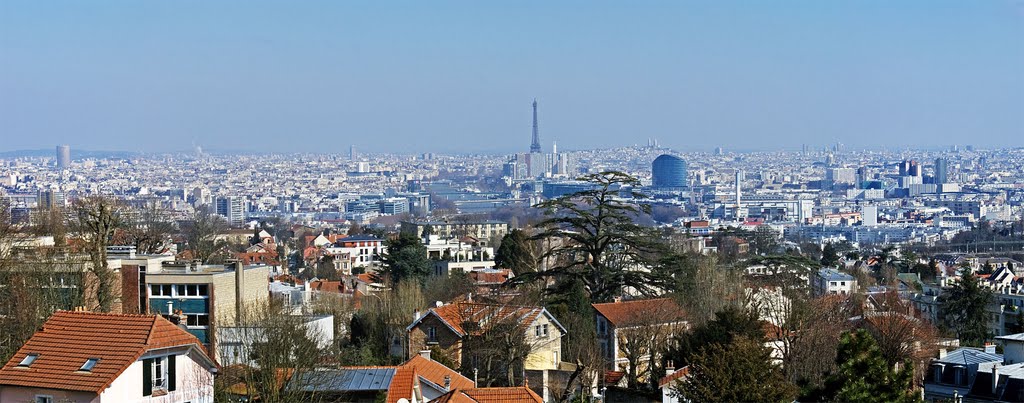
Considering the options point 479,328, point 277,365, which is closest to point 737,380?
point 277,365

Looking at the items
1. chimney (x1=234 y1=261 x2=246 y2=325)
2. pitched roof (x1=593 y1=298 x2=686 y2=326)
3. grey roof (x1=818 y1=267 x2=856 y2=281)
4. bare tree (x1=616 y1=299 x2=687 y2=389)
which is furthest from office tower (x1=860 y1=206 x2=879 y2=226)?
chimney (x1=234 y1=261 x2=246 y2=325)

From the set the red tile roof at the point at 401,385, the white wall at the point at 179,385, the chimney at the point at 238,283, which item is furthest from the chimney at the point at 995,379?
the chimney at the point at 238,283

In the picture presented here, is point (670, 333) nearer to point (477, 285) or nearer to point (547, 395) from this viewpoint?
point (547, 395)

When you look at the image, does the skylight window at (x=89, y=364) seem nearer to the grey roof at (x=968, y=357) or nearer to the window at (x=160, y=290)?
the window at (x=160, y=290)

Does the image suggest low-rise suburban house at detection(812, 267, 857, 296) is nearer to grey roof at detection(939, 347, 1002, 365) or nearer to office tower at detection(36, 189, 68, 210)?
grey roof at detection(939, 347, 1002, 365)

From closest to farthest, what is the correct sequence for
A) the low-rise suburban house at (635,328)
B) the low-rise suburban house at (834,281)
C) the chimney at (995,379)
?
the chimney at (995,379), the low-rise suburban house at (635,328), the low-rise suburban house at (834,281)
